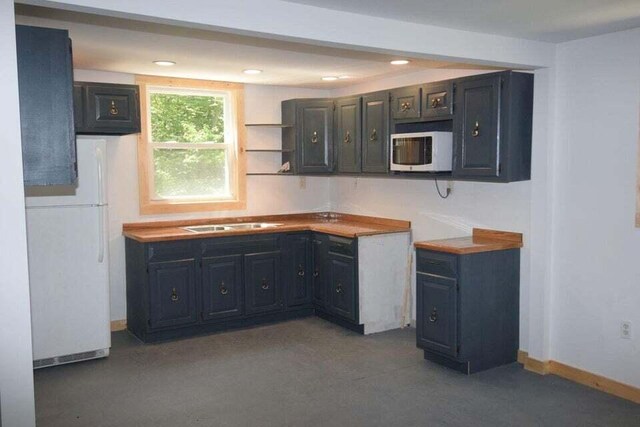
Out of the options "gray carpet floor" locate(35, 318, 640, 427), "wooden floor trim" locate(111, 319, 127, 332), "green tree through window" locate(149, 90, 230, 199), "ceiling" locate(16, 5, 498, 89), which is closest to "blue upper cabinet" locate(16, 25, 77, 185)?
"ceiling" locate(16, 5, 498, 89)

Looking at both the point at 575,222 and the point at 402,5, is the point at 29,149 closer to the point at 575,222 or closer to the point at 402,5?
the point at 402,5

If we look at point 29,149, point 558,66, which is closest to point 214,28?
point 29,149

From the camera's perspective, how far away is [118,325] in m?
5.25

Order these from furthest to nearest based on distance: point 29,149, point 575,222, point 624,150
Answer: point 575,222, point 624,150, point 29,149

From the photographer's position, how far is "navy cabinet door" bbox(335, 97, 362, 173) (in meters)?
5.26

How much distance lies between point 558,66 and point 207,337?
348 centimetres

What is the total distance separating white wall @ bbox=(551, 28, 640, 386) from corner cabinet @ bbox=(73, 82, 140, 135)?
327cm

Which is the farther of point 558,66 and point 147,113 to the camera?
point 147,113

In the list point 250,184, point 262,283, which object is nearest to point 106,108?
point 250,184

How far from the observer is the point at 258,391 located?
3.84m

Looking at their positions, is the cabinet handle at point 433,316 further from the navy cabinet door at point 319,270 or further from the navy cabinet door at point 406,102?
the navy cabinet door at point 406,102

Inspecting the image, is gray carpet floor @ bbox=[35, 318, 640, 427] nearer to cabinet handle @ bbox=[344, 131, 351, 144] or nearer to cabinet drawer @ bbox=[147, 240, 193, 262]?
cabinet drawer @ bbox=[147, 240, 193, 262]

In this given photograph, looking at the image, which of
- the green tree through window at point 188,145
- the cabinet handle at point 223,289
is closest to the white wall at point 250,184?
the green tree through window at point 188,145

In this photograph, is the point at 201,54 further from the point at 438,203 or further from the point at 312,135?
the point at 438,203
